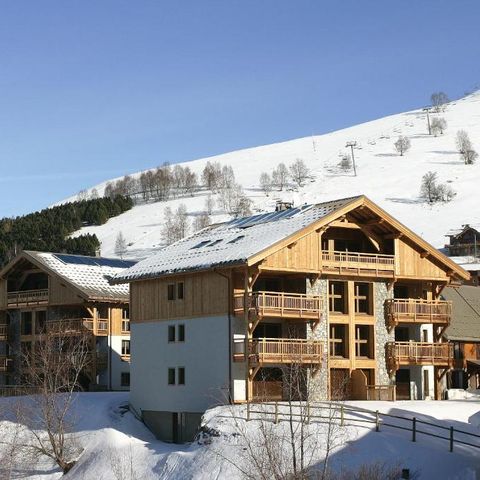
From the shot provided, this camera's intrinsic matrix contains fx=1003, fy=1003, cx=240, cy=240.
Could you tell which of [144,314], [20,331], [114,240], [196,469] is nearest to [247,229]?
[144,314]

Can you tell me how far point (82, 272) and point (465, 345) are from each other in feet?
90.4

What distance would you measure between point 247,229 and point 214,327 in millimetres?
8327

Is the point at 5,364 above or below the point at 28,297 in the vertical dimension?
below

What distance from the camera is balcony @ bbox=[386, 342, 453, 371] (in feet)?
A: 185

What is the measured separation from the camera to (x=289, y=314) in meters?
52.0

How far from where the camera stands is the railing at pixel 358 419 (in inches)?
1683

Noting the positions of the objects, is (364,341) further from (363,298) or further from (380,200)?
(380,200)

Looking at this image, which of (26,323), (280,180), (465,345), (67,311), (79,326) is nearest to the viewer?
(79,326)

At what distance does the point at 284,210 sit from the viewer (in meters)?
Result: 61.4

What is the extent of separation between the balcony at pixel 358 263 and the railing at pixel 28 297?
2519 cm

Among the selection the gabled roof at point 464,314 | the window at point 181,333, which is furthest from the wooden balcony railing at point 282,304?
the gabled roof at point 464,314

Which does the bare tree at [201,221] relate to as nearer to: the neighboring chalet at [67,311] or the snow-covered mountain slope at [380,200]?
the snow-covered mountain slope at [380,200]

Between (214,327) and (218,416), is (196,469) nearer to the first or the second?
(218,416)

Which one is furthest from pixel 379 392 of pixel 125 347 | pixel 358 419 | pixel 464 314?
pixel 125 347
